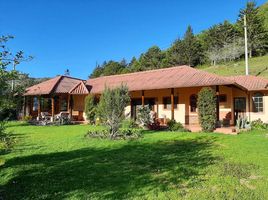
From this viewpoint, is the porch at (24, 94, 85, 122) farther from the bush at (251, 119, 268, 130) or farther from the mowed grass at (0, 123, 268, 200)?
the bush at (251, 119, 268, 130)

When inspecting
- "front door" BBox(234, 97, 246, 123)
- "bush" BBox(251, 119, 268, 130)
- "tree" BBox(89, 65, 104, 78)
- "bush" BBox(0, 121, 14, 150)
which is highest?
"tree" BBox(89, 65, 104, 78)

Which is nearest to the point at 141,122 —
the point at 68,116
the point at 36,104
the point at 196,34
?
the point at 68,116

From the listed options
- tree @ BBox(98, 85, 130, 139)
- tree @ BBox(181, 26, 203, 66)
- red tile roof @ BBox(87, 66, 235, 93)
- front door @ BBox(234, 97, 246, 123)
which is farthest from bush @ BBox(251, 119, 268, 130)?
tree @ BBox(181, 26, 203, 66)

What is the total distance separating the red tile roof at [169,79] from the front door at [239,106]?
3249mm

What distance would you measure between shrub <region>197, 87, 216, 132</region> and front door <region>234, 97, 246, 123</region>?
5.20 metres

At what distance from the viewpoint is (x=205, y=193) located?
17.7 feet

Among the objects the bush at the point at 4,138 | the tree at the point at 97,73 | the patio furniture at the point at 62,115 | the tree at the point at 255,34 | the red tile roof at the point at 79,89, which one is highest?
the tree at the point at 255,34

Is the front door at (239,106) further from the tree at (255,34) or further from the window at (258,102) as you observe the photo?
the tree at (255,34)

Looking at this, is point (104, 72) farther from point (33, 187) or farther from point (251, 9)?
point (33, 187)

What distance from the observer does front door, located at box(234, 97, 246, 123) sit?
66.0ft

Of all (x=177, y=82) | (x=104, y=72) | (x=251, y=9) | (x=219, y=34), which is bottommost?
(x=177, y=82)

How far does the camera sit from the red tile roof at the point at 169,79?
17797 millimetres

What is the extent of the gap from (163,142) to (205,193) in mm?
6720

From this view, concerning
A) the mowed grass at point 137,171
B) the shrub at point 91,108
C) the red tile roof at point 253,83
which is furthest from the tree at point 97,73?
the mowed grass at point 137,171
